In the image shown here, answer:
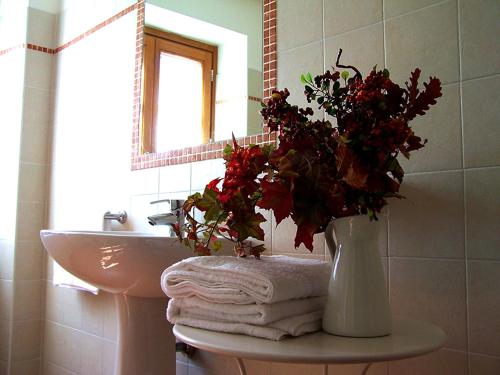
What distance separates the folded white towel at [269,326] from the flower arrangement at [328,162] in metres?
0.13

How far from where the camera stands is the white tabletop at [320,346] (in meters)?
0.69

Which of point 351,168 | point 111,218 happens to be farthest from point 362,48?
point 111,218

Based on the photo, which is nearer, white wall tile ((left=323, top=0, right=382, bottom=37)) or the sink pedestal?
white wall tile ((left=323, top=0, right=382, bottom=37))

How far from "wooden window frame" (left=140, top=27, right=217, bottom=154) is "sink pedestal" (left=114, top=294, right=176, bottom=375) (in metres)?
0.64

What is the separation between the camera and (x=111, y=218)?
6.35 ft

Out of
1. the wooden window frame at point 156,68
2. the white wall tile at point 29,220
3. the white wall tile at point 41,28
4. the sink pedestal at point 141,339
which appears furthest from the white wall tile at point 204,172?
the white wall tile at point 41,28

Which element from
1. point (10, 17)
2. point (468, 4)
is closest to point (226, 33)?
point (468, 4)

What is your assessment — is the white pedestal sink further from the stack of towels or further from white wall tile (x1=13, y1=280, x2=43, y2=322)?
white wall tile (x1=13, y1=280, x2=43, y2=322)

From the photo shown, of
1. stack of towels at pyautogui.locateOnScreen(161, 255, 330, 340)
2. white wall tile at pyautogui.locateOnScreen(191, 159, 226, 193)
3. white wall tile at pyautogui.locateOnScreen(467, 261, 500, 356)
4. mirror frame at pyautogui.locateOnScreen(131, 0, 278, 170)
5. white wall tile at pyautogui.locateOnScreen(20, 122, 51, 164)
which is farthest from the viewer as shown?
white wall tile at pyautogui.locateOnScreen(20, 122, 51, 164)

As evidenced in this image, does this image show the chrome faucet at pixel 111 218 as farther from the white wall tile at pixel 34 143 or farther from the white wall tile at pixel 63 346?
the white wall tile at pixel 34 143

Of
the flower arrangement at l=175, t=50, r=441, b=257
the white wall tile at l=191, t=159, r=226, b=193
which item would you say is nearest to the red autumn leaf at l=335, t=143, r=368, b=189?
the flower arrangement at l=175, t=50, r=441, b=257

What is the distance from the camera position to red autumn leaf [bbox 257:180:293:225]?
788mm

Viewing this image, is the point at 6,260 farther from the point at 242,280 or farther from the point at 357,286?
the point at 357,286

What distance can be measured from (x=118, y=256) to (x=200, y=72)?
31.9 inches
